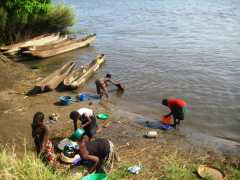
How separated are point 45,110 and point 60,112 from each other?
632 mm

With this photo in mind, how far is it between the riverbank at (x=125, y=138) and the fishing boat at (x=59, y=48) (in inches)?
195

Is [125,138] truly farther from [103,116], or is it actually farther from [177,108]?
[177,108]

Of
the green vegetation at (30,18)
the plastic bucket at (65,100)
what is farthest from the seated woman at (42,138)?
the green vegetation at (30,18)

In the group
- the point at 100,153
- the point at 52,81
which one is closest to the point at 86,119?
the point at 100,153

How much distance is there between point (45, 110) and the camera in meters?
12.8

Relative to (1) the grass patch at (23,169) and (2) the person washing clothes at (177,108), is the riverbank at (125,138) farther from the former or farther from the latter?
(2) the person washing clothes at (177,108)

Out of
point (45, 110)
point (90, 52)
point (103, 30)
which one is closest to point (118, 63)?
point (90, 52)

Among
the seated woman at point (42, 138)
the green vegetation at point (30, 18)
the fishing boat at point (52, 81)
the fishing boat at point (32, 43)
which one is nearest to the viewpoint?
the seated woman at point (42, 138)

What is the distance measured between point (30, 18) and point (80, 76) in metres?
7.24

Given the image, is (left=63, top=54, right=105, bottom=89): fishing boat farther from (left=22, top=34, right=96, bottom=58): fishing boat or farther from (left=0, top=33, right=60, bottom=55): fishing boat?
(left=0, top=33, right=60, bottom=55): fishing boat

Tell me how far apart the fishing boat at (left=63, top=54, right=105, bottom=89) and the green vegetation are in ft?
17.5

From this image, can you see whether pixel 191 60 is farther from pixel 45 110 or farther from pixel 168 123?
pixel 45 110

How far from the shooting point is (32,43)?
2069cm

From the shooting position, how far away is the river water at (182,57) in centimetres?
1325
